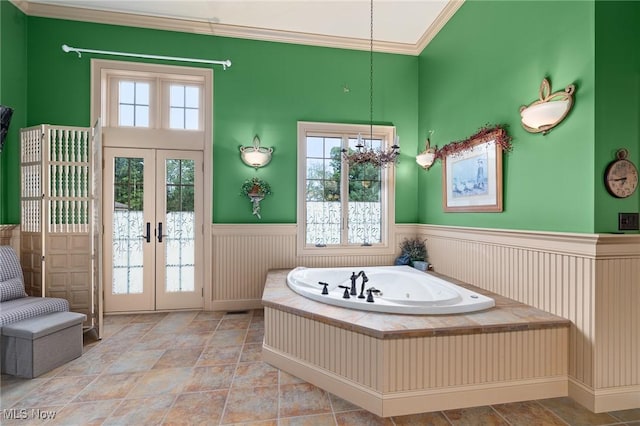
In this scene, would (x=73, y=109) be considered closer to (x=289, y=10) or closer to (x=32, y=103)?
(x=32, y=103)

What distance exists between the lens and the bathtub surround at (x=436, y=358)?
184 cm

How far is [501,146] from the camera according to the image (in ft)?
8.43

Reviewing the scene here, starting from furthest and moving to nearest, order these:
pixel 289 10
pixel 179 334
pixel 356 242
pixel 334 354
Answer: pixel 356 242, pixel 289 10, pixel 179 334, pixel 334 354

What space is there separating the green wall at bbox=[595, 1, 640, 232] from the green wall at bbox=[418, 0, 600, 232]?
0.05 m

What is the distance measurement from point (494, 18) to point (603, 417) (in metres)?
3.23

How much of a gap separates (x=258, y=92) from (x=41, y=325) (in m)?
3.19

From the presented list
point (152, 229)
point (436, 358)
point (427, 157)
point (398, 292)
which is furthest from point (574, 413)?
point (152, 229)

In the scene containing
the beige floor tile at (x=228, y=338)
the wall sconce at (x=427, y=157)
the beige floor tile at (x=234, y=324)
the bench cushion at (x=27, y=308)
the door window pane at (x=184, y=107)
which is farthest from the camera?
the door window pane at (x=184, y=107)

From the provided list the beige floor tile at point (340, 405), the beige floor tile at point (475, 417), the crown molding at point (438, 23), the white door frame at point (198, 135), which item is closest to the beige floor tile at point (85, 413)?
the beige floor tile at point (340, 405)

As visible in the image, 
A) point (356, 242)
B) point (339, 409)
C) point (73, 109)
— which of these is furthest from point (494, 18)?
point (73, 109)

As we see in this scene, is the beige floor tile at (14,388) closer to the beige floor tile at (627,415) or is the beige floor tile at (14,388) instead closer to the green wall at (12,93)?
the green wall at (12,93)

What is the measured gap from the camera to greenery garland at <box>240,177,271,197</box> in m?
3.65

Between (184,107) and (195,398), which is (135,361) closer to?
(195,398)

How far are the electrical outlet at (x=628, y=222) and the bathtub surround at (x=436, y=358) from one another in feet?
2.40
